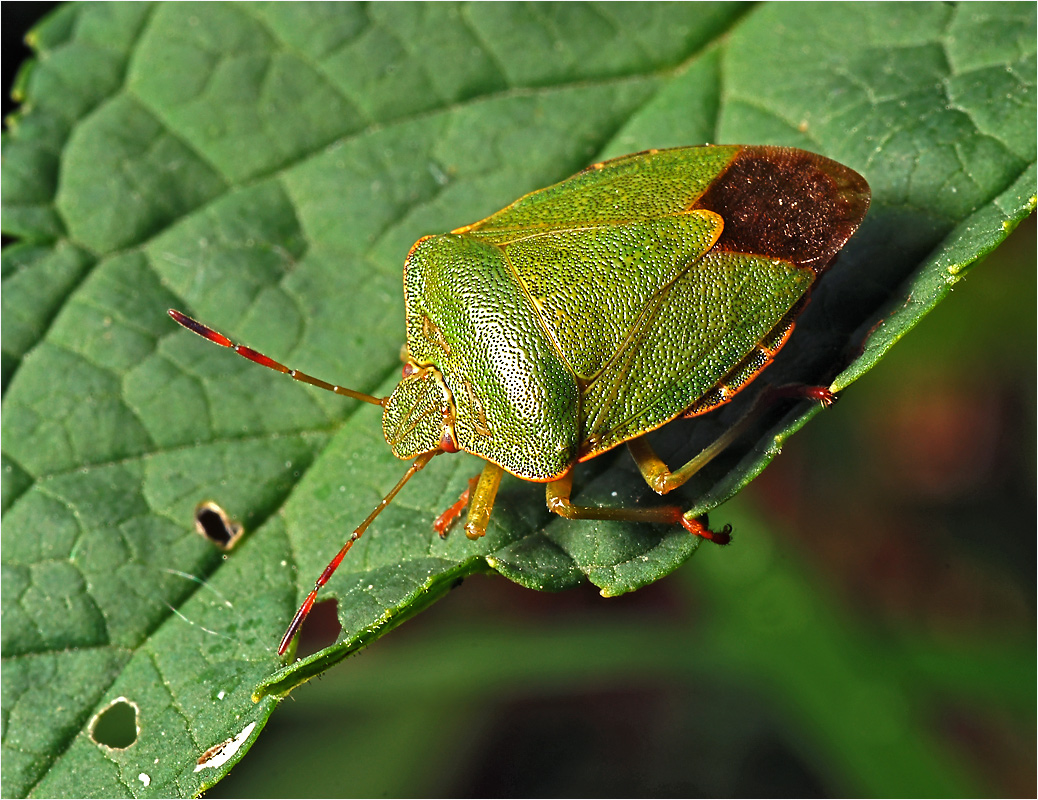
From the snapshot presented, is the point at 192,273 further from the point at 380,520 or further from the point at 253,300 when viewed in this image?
the point at 380,520

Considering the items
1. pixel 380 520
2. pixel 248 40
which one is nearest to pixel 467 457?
pixel 380 520

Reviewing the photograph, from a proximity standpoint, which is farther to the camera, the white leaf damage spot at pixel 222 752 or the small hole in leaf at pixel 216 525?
the small hole in leaf at pixel 216 525

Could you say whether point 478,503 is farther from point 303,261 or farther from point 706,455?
point 303,261

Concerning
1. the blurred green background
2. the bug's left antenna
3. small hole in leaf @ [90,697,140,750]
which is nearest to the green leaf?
small hole in leaf @ [90,697,140,750]

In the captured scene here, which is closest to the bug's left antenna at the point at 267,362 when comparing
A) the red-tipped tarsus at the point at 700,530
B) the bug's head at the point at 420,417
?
the bug's head at the point at 420,417

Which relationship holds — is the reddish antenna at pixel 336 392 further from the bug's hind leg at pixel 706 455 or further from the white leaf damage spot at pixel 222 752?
the bug's hind leg at pixel 706 455
